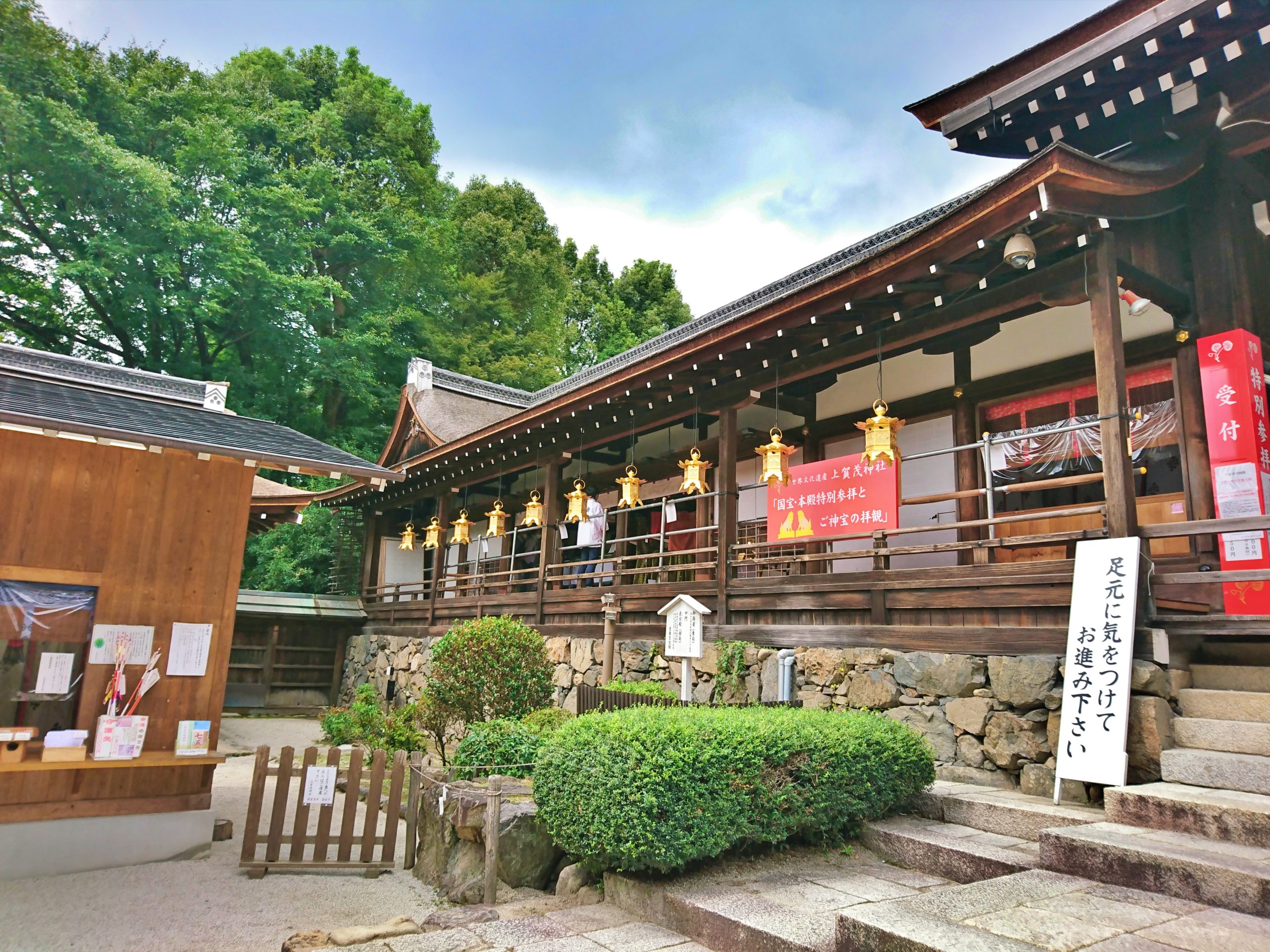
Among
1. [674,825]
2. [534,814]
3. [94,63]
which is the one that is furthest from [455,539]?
[94,63]

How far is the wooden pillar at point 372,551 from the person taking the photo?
2086 centimetres

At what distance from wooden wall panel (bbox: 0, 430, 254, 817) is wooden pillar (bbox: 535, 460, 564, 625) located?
5656mm

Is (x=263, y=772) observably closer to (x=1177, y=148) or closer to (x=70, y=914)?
(x=70, y=914)

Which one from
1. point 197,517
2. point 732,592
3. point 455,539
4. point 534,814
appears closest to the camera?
point 534,814

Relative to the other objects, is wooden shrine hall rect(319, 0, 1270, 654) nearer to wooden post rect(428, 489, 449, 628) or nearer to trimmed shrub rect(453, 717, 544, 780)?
trimmed shrub rect(453, 717, 544, 780)

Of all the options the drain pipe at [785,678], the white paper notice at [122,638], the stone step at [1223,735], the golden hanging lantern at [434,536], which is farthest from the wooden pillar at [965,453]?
the golden hanging lantern at [434,536]

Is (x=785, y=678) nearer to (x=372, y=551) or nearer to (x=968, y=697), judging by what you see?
(x=968, y=697)

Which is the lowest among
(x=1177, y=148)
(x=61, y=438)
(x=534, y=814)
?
(x=534, y=814)

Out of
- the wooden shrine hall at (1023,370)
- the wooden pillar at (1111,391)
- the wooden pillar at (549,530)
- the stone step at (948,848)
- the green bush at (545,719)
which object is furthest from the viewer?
the wooden pillar at (549,530)

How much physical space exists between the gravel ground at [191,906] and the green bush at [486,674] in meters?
1.70

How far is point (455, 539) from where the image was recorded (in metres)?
15.1

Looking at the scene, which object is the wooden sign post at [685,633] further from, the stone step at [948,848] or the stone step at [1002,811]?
the stone step at [948,848]

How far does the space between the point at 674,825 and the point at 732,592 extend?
187 inches

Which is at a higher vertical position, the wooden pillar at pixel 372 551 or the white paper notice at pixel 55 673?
the wooden pillar at pixel 372 551
